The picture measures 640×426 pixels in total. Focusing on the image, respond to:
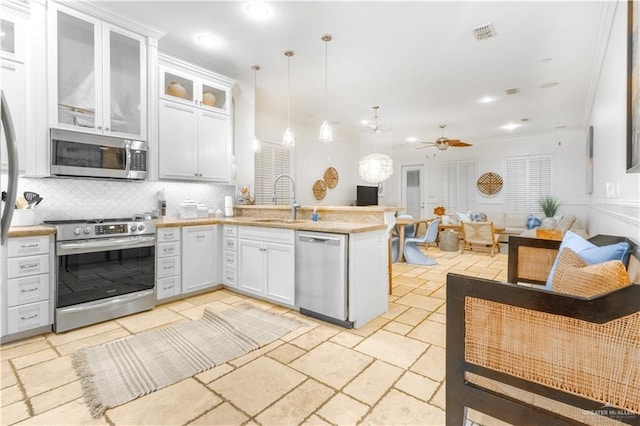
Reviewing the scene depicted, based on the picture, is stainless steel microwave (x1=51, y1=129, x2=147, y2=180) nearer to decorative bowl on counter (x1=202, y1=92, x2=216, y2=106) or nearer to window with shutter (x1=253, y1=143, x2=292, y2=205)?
decorative bowl on counter (x1=202, y1=92, x2=216, y2=106)

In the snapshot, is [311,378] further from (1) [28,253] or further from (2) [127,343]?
(1) [28,253]

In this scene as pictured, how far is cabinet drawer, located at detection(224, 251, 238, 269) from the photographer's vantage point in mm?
3484

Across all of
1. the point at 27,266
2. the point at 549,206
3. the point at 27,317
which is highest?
the point at 549,206

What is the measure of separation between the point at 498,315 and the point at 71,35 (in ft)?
13.1

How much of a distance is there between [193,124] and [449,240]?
5.75m

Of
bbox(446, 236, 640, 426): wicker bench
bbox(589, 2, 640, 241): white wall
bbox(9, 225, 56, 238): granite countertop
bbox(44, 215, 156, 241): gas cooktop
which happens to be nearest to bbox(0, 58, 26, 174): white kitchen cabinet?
bbox(9, 225, 56, 238): granite countertop

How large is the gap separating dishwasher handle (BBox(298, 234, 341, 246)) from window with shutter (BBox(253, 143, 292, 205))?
10.7ft

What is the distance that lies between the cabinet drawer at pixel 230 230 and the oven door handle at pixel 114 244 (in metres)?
0.79

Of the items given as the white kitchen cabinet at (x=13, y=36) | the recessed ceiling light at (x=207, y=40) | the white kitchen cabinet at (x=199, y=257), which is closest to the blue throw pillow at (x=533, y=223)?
the white kitchen cabinet at (x=199, y=257)

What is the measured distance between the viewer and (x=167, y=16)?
2.94 meters

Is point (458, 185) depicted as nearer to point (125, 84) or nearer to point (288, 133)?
point (288, 133)

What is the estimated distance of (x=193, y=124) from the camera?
12.1 feet

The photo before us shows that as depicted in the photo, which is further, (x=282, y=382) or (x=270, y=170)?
(x=270, y=170)

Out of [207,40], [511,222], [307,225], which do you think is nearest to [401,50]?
[207,40]
